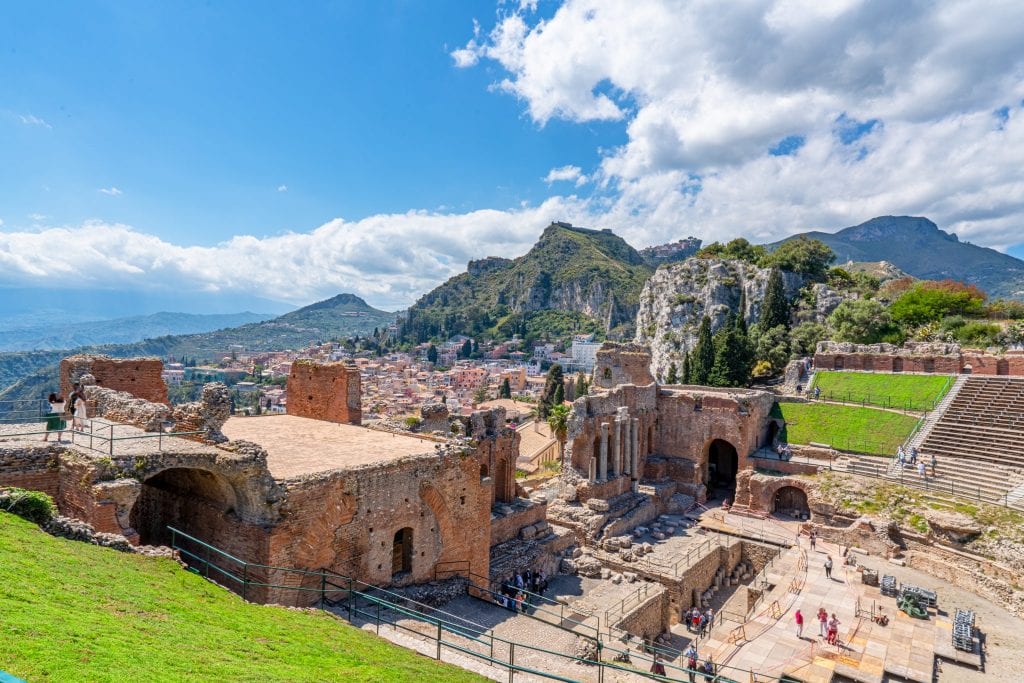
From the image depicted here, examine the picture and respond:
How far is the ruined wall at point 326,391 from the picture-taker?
70.0 ft

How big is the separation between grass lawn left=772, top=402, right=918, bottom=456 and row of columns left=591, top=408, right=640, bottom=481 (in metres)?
10.3

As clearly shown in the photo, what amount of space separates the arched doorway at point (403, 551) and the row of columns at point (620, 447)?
15.4 m

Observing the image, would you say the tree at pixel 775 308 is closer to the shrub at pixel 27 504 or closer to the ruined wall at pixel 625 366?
the ruined wall at pixel 625 366

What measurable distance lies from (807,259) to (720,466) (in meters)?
48.9

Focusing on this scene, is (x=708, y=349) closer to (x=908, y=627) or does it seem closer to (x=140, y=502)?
(x=908, y=627)

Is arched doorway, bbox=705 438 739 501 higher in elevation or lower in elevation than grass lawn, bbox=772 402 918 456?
lower

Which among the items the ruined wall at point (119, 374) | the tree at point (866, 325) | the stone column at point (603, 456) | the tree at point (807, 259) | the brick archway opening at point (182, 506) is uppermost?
the tree at point (807, 259)

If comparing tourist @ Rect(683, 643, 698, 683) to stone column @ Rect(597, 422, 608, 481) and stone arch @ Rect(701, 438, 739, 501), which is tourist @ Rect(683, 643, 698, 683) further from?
stone arch @ Rect(701, 438, 739, 501)

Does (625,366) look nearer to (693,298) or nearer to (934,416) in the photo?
(934,416)

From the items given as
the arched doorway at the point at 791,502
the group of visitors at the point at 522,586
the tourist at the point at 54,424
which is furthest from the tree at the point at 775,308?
the tourist at the point at 54,424

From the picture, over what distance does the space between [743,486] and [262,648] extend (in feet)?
94.9

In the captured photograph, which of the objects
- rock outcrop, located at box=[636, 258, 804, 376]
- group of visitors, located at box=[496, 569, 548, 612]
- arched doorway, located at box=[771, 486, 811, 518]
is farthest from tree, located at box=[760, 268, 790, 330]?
group of visitors, located at box=[496, 569, 548, 612]

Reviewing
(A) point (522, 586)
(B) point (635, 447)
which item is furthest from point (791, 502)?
(A) point (522, 586)

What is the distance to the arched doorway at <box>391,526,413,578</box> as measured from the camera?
1514 centimetres
